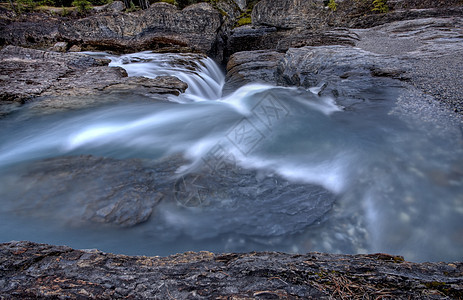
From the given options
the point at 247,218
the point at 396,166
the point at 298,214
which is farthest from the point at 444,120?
the point at 247,218

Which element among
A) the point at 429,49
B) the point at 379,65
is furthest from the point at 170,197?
the point at 429,49

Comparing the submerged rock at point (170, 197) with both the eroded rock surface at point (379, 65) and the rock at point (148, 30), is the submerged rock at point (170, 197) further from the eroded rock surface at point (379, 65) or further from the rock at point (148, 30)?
the rock at point (148, 30)

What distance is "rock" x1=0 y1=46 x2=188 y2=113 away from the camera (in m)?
5.52

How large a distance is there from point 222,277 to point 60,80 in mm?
7250

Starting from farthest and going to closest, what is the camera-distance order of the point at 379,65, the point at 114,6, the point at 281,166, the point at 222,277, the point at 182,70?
the point at 114,6
the point at 182,70
the point at 379,65
the point at 281,166
the point at 222,277

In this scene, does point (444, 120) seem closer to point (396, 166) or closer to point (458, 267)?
point (396, 166)

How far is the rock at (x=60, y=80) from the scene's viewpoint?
5520 millimetres

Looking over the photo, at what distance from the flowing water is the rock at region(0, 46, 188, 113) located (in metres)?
0.61

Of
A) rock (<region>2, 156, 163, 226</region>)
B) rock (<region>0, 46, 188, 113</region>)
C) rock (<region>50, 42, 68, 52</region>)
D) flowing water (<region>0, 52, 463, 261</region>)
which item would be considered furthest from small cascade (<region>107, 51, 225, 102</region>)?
rock (<region>50, 42, 68, 52</region>)

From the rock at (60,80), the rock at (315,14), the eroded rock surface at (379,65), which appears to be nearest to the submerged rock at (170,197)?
the rock at (60,80)

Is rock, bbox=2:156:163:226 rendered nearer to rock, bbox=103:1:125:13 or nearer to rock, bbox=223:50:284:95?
rock, bbox=223:50:284:95

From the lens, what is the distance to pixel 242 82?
8.14 m

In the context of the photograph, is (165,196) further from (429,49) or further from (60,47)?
(60,47)

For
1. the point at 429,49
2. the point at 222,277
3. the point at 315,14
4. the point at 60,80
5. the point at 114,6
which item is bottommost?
the point at 222,277
